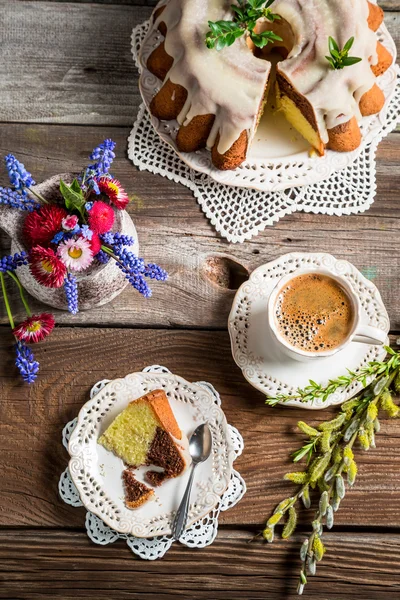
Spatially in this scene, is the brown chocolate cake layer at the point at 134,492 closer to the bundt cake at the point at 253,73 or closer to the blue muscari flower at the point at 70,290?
the blue muscari flower at the point at 70,290

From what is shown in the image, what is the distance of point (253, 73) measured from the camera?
1546 mm

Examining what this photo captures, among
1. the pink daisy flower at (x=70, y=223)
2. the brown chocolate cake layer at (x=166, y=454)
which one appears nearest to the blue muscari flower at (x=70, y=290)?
the pink daisy flower at (x=70, y=223)

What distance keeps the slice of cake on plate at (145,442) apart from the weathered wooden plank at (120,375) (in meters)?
0.12

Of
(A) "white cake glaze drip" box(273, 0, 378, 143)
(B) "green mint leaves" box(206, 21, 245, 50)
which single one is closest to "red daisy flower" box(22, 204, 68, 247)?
(B) "green mint leaves" box(206, 21, 245, 50)

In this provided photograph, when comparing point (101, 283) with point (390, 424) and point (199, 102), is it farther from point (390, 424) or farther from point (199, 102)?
point (390, 424)

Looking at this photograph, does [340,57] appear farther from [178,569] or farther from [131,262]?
[178,569]

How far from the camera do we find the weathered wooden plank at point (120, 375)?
5.40ft

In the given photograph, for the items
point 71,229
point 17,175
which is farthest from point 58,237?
point 17,175

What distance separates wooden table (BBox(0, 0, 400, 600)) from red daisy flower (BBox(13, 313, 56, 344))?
71 millimetres

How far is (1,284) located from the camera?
5.51ft

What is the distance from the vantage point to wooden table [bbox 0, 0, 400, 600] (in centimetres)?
164

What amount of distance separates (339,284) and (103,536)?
78 centimetres

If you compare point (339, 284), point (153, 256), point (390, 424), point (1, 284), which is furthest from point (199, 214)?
point (390, 424)

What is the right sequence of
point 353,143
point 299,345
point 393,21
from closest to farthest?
point 299,345
point 353,143
point 393,21
